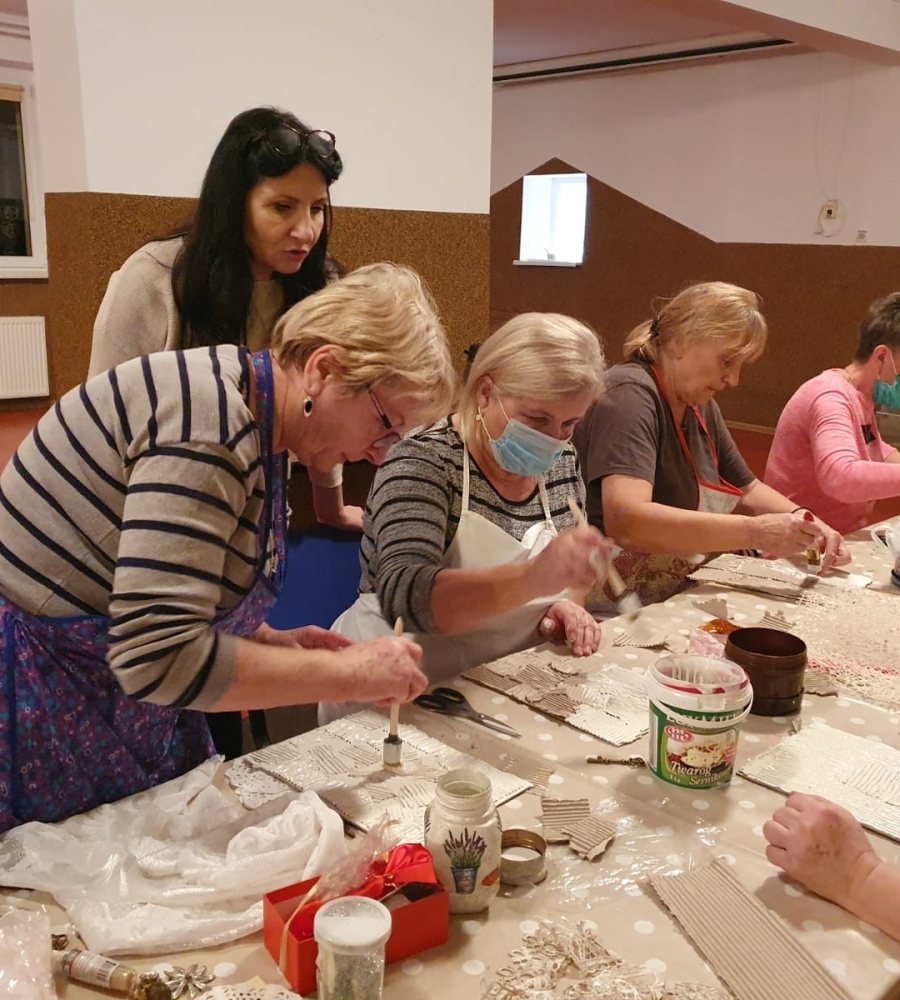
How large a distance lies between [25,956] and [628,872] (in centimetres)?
65

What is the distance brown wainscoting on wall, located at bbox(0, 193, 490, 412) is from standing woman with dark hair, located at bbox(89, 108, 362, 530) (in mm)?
321

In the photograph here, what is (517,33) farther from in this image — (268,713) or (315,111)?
(268,713)

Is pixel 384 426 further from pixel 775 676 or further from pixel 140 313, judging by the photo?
pixel 140 313

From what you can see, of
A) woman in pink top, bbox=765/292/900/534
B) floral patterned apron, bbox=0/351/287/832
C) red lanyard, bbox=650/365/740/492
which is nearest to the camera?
floral patterned apron, bbox=0/351/287/832

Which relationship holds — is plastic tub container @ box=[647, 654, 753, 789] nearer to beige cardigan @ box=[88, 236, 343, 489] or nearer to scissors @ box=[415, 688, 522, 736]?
scissors @ box=[415, 688, 522, 736]

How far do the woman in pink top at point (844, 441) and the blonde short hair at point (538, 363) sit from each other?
1179mm

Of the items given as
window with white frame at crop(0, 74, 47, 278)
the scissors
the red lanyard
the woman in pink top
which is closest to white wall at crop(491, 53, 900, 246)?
window with white frame at crop(0, 74, 47, 278)

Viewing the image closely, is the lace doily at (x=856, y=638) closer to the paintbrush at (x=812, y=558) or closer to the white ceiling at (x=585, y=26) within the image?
the paintbrush at (x=812, y=558)

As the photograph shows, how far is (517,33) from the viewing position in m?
7.25

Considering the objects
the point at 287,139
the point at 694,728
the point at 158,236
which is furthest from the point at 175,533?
the point at 158,236

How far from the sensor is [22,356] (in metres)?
7.59

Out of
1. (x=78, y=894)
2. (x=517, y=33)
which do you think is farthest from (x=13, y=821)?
(x=517, y=33)

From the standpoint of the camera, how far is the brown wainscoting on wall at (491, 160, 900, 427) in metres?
7.00

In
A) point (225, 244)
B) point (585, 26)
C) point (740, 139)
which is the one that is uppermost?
point (585, 26)
